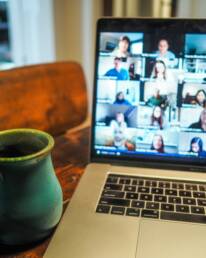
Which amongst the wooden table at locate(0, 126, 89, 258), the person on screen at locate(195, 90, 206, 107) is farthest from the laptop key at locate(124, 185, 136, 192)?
the person on screen at locate(195, 90, 206, 107)

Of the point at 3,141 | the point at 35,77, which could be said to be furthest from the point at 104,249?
the point at 35,77

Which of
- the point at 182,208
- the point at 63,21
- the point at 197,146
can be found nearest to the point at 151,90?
the point at 197,146

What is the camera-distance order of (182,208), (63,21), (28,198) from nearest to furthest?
(28,198) → (182,208) → (63,21)

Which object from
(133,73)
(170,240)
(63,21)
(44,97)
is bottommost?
(170,240)

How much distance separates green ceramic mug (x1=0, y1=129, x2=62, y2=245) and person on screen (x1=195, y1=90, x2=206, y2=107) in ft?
1.09

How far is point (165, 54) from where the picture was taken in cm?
71

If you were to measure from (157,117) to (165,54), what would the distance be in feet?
0.42

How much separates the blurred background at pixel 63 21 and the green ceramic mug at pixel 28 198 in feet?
4.64

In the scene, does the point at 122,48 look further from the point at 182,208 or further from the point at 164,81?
the point at 182,208

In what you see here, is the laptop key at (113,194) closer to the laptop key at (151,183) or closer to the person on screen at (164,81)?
the laptop key at (151,183)

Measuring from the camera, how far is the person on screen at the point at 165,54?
27.7 inches

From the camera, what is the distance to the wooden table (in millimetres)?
512

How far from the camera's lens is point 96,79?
74cm

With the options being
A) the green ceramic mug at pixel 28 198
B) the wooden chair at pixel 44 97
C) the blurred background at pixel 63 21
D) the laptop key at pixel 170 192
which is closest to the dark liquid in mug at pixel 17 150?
the green ceramic mug at pixel 28 198
